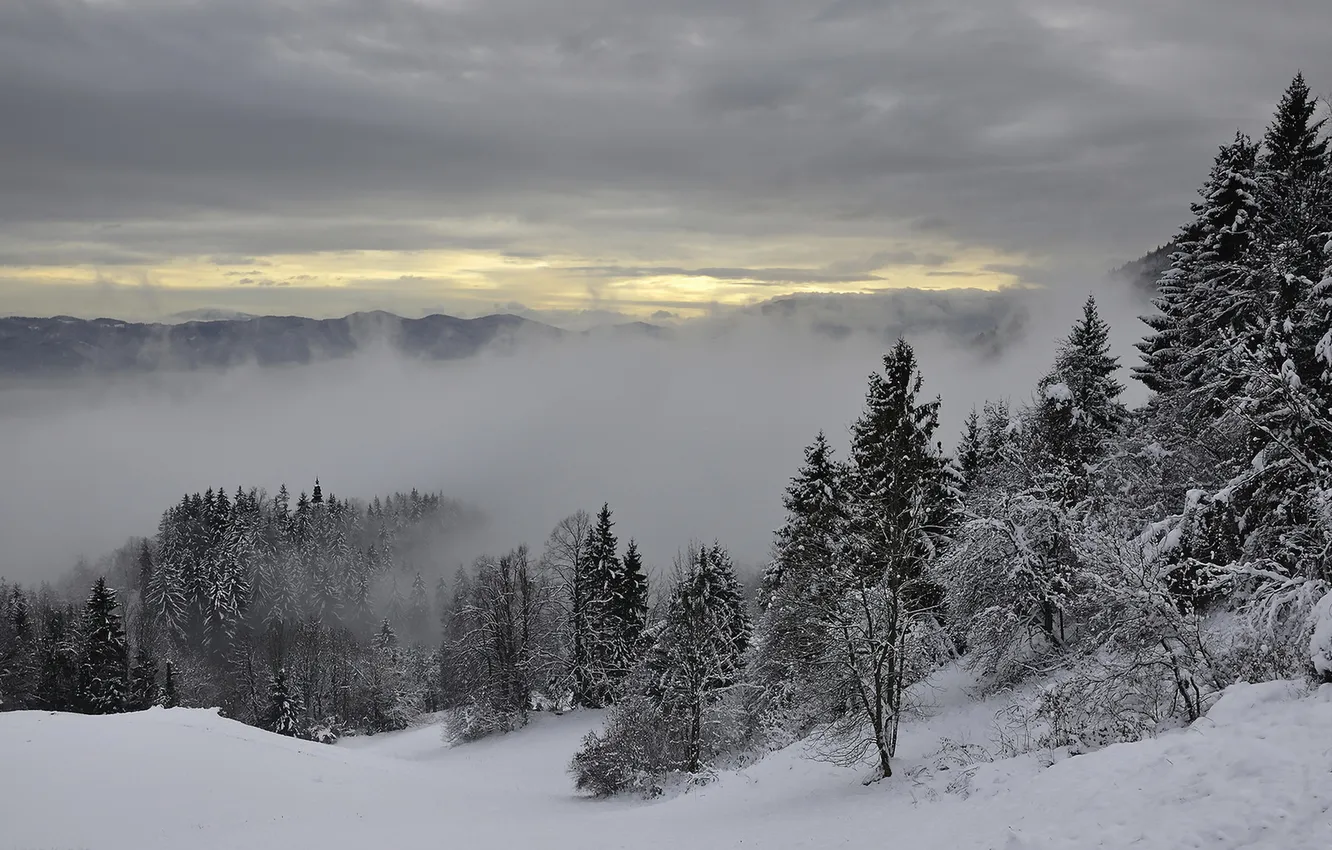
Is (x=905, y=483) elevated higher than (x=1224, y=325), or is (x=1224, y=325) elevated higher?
(x=1224, y=325)

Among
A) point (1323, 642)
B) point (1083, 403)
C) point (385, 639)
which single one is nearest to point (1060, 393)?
point (1083, 403)

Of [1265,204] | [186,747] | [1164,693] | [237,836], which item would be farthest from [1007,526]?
[186,747]

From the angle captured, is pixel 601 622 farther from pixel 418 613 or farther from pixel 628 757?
pixel 418 613

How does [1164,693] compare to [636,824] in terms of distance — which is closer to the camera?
[1164,693]

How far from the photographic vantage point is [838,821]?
16141mm

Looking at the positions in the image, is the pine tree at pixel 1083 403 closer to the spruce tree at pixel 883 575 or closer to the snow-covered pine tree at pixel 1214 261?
the snow-covered pine tree at pixel 1214 261

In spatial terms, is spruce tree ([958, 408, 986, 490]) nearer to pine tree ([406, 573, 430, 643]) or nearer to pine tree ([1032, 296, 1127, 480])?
pine tree ([1032, 296, 1127, 480])

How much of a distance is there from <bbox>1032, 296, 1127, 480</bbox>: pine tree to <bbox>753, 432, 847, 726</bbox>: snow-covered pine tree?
7.17 m

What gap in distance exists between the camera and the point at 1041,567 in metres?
23.1

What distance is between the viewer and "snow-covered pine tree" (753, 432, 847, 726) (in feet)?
80.8

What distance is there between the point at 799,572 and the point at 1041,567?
7.73 m

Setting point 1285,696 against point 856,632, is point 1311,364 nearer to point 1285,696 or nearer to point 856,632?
point 1285,696

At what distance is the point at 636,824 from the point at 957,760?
9.75m

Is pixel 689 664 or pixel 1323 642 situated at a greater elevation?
pixel 1323 642
